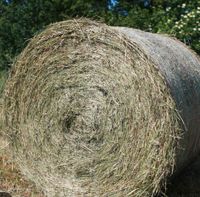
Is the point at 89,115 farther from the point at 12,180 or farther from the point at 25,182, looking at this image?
the point at 12,180

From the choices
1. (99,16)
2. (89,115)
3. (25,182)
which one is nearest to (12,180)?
(25,182)

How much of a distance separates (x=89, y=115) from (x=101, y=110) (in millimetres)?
167

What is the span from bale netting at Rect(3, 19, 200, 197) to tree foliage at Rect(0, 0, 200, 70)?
16.4ft

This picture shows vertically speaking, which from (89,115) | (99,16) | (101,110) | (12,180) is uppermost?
(101,110)

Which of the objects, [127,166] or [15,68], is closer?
[127,166]

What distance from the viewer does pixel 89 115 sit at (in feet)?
18.1

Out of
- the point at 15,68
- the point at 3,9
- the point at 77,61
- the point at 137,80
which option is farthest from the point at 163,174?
the point at 3,9

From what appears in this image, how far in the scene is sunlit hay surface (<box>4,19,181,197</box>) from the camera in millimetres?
4852

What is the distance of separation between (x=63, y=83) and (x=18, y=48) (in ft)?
24.2

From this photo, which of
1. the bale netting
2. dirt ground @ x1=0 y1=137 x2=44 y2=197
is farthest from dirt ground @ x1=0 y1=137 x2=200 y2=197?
the bale netting

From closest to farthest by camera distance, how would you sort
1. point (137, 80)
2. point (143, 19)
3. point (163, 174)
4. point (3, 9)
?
point (163, 174) < point (137, 80) < point (143, 19) < point (3, 9)

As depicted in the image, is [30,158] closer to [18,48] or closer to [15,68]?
[15,68]

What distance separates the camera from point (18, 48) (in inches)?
504

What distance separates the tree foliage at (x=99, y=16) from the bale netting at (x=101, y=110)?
499cm
